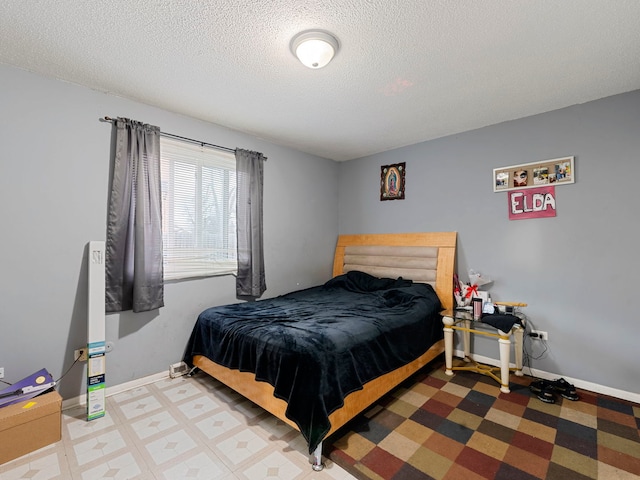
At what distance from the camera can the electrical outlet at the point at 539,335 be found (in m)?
2.77

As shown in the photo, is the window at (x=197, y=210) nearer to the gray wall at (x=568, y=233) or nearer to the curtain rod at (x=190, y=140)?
the curtain rod at (x=190, y=140)

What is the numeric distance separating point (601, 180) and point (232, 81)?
10.5 ft

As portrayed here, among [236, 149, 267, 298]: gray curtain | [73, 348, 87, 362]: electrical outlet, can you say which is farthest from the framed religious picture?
[73, 348, 87, 362]: electrical outlet

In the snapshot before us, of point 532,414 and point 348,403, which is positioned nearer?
point 348,403

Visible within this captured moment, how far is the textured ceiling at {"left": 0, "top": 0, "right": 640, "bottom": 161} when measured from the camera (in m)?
1.57

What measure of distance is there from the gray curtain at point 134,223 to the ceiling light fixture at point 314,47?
5.23 ft

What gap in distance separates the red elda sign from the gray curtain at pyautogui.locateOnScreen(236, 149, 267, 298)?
269 cm

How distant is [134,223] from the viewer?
8.25 feet

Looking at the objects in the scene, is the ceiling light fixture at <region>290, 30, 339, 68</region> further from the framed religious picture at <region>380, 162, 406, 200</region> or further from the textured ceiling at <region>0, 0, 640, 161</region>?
the framed religious picture at <region>380, 162, 406, 200</region>

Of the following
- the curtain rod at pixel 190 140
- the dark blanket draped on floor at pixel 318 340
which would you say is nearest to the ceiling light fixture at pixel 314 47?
the curtain rod at pixel 190 140

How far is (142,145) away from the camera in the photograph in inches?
101

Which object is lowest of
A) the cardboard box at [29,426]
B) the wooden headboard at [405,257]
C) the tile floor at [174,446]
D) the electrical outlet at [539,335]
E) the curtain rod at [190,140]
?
the tile floor at [174,446]

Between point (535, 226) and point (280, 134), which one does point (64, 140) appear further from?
point (535, 226)

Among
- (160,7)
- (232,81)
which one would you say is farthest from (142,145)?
(160,7)
